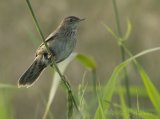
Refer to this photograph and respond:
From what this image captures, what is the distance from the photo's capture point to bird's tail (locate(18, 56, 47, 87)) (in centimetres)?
551

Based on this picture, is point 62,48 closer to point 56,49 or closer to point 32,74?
point 56,49

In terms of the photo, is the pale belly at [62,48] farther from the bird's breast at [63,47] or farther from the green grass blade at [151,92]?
the green grass blade at [151,92]

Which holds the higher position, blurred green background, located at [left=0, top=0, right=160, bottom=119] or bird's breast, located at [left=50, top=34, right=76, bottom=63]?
bird's breast, located at [left=50, top=34, right=76, bottom=63]

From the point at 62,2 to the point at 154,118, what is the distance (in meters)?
7.48

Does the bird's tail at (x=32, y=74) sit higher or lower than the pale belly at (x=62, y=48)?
higher

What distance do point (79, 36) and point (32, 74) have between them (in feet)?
20.8

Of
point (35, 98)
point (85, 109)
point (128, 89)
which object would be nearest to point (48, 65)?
point (128, 89)

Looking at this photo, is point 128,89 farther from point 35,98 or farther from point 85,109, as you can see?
point 35,98

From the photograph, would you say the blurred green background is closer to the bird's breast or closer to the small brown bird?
the small brown bird

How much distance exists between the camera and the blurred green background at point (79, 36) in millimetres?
11102

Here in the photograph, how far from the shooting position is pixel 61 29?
6.56 m

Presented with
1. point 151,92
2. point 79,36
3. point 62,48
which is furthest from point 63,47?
point 79,36

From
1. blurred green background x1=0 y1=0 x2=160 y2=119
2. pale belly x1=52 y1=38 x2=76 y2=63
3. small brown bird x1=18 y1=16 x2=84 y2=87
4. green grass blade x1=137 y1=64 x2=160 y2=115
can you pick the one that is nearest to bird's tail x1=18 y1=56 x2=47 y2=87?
small brown bird x1=18 y1=16 x2=84 y2=87

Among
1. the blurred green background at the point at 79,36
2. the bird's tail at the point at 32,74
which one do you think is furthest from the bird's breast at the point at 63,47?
the blurred green background at the point at 79,36
